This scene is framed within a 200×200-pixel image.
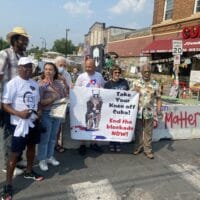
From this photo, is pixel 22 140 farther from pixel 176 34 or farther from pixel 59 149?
pixel 176 34

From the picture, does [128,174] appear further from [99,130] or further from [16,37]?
[16,37]

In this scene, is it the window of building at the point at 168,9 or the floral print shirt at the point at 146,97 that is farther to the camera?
the window of building at the point at 168,9

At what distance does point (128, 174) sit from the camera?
520 centimetres

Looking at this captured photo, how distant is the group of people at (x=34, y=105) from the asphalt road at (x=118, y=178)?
0.63 ft

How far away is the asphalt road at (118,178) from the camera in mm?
4414

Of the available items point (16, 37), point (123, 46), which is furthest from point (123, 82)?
point (123, 46)

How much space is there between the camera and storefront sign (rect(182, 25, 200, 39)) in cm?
1783

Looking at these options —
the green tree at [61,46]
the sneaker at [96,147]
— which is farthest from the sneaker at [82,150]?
the green tree at [61,46]

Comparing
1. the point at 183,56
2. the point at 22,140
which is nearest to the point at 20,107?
the point at 22,140

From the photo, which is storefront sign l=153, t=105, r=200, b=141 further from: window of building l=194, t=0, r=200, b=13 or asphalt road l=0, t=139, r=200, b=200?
window of building l=194, t=0, r=200, b=13

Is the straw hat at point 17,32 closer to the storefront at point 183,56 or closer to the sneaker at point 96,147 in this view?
the sneaker at point 96,147

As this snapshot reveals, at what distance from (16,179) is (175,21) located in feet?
59.5

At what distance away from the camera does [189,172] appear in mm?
→ 5426

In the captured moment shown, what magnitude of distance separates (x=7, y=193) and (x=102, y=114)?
97.0 inches
